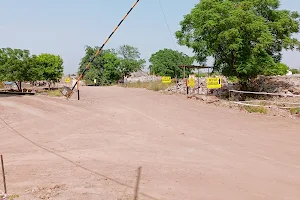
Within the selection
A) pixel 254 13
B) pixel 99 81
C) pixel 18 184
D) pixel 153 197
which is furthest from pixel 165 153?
pixel 99 81

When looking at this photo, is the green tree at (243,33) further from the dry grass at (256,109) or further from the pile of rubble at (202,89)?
the dry grass at (256,109)

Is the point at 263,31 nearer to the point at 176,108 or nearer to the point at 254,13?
the point at 254,13

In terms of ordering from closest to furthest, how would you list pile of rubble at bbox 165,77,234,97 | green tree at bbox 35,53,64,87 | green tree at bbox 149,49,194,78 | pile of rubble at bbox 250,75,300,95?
pile of rubble at bbox 250,75,300,95 → pile of rubble at bbox 165,77,234,97 → green tree at bbox 35,53,64,87 → green tree at bbox 149,49,194,78

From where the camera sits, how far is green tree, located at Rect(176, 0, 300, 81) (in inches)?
732

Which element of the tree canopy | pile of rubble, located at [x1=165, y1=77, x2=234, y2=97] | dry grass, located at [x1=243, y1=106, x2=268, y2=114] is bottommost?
dry grass, located at [x1=243, y1=106, x2=268, y2=114]

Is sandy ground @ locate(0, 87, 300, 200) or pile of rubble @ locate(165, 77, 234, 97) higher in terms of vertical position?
pile of rubble @ locate(165, 77, 234, 97)

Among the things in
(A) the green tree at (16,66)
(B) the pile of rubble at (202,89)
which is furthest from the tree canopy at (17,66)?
(B) the pile of rubble at (202,89)

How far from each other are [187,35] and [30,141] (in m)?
15.2

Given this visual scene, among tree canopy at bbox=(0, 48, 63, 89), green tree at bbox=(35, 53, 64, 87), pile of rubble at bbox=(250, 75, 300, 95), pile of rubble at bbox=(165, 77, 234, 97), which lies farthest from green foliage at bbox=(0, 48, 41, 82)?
pile of rubble at bbox=(250, 75, 300, 95)

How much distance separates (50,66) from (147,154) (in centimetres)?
5031

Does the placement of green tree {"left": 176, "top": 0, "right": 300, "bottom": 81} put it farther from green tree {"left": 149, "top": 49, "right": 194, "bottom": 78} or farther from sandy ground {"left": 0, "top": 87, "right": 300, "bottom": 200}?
green tree {"left": 149, "top": 49, "right": 194, "bottom": 78}

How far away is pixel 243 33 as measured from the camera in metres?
19.3

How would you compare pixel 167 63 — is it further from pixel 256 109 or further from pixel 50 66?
pixel 256 109

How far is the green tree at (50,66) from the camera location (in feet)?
174
